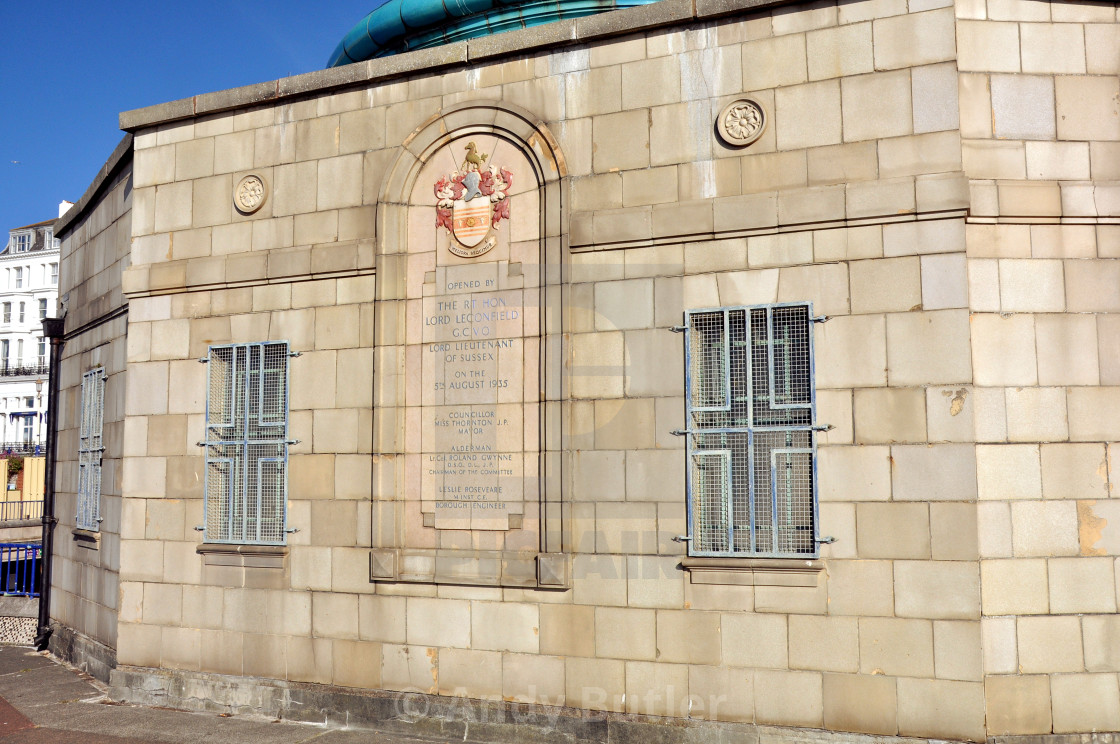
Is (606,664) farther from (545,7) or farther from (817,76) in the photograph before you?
(545,7)

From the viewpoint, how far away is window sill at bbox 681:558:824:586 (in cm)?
757

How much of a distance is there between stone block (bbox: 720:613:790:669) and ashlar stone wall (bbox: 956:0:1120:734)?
60.9 inches

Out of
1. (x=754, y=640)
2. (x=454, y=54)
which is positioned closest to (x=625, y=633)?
(x=754, y=640)

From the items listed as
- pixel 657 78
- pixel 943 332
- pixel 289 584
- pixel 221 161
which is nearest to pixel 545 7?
pixel 657 78

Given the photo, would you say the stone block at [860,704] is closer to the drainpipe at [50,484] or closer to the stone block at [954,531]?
the stone block at [954,531]

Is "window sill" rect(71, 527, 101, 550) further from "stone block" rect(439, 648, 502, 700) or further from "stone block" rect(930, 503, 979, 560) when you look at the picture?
"stone block" rect(930, 503, 979, 560)

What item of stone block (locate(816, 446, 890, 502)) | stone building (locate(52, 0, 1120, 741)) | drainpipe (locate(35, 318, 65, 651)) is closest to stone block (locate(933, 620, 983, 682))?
stone building (locate(52, 0, 1120, 741))

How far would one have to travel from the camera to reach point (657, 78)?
846 cm

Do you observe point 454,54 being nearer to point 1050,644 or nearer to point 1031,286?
point 1031,286

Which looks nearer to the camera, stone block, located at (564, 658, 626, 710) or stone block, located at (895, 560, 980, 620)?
stone block, located at (895, 560, 980, 620)

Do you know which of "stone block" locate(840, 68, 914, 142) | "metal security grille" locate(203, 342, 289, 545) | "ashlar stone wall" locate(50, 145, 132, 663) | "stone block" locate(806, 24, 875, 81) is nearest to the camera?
"stone block" locate(840, 68, 914, 142)

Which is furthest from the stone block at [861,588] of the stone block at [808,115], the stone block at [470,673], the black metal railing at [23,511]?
the black metal railing at [23,511]

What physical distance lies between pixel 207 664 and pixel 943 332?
791 centimetres

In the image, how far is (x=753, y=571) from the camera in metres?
7.73
